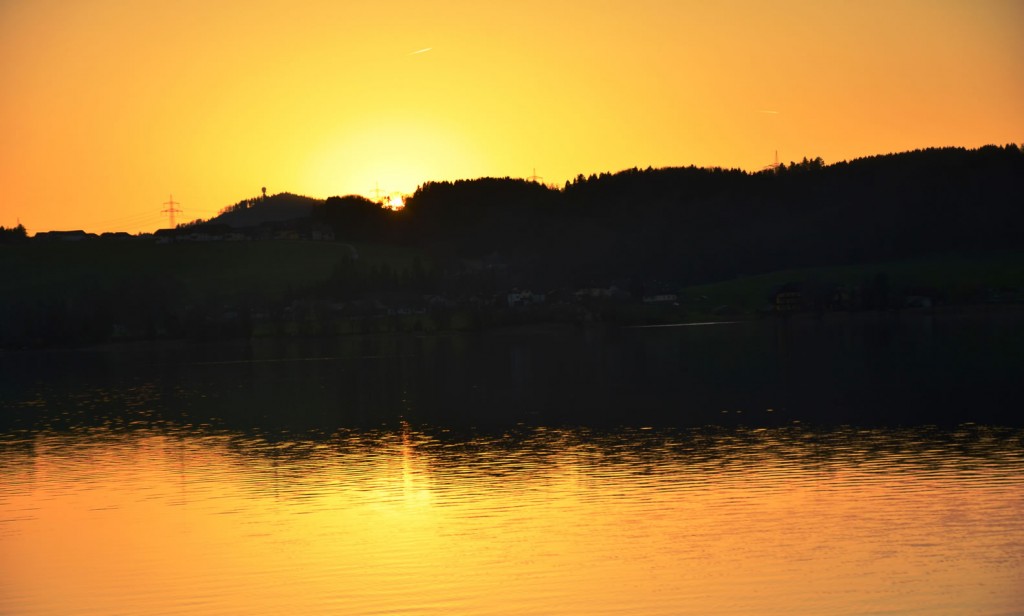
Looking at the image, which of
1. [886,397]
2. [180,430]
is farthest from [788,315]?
[180,430]

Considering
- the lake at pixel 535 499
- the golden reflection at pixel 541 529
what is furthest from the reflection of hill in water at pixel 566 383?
the golden reflection at pixel 541 529

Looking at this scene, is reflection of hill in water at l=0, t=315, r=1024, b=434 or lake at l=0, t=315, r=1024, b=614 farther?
reflection of hill in water at l=0, t=315, r=1024, b=434

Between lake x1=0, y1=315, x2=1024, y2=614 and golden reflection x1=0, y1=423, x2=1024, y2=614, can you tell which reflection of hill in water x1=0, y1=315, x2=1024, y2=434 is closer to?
lake x1=0, y1=315, x2=1024, y2=614

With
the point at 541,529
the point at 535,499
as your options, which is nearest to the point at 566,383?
the point at 535,499

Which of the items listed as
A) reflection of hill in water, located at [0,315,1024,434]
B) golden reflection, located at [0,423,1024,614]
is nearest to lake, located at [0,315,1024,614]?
golden reflection, located at [0,423,1024,614]

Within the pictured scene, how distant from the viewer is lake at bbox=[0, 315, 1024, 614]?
2658 cm

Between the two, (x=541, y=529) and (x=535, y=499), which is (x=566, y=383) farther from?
(x=541, y=529)

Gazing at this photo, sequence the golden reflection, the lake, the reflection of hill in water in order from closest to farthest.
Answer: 1. the golden reflection
2. the lake
3. the reflection of hill in water

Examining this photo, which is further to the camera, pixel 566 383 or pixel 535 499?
pixel 566 383

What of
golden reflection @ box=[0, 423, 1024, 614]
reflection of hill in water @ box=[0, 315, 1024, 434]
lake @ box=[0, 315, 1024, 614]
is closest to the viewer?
golden reflection @ box=[0, 423, 1024, 614]

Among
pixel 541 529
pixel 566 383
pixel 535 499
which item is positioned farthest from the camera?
pixel 566 383

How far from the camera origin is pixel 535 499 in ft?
123

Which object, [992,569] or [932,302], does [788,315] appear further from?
[992,569]

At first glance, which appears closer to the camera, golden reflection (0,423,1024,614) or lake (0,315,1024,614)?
golden reflection (0,423,1024,614)
